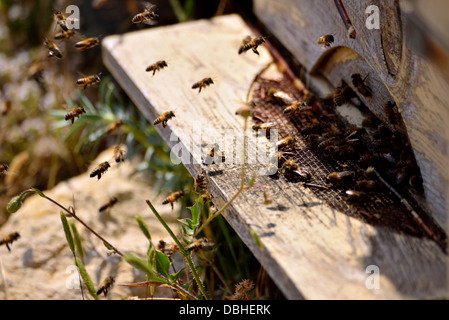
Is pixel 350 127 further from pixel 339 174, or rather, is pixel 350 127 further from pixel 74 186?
pixel 74 186

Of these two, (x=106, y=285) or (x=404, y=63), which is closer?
(x=404, y=63)

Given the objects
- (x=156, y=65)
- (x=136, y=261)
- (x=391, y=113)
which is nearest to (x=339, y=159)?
(x=391, y=113)

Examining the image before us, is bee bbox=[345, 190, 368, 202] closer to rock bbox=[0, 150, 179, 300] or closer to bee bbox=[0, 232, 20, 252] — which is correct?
rock bbox=[0, 150, 179, 300]

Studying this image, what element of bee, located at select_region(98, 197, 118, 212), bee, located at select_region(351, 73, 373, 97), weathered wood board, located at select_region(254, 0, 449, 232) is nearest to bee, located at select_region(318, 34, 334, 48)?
weathered wood board, located at select_region(254, 0, 449, 232)

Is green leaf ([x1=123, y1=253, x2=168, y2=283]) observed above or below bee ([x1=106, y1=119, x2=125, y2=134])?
below

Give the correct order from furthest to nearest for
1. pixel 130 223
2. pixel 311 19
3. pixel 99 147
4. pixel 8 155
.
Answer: pixel 99 147
pixel 8 155
pixel 130 223
pixel 311 19

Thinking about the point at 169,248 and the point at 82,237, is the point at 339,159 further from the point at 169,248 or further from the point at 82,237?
the point at 82,237

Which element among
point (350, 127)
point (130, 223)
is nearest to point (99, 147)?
point (130, 223)
